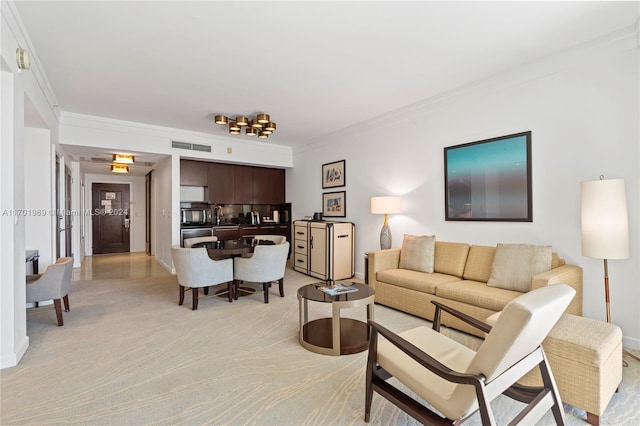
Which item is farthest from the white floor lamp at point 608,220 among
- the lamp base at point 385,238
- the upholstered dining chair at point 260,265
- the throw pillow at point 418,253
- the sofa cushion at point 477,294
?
the upholstered dining chair at point 260,265

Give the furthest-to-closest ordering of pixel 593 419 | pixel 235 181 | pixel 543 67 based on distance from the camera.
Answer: pixel 235 181
pixel 543 67
pixel 593 419

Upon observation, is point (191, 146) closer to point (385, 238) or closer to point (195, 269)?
point (195, 269)

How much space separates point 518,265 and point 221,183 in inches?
224

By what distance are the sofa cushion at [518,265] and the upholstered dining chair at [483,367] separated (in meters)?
1.44

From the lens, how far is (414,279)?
3.57 m

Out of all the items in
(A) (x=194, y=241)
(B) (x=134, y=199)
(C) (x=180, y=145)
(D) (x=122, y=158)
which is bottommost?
(A) (x=194, y=241)

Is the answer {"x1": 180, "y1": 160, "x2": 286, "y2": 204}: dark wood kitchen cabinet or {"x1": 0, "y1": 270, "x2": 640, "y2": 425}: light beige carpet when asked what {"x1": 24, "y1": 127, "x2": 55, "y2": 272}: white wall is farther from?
{"x1": 180, "y1": 160, "x2": 286, "y2": 204}: dark wood kitchen cabinet

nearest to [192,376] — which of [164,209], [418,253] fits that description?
[418,253]

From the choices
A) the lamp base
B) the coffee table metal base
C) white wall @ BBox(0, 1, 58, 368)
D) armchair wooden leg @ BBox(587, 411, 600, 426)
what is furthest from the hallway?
armchair wooden leg @ BBox(587, 411, 600, 426)

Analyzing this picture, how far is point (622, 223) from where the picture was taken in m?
2.46

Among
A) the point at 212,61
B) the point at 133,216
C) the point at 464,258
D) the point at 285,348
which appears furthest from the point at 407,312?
the point at 133,216


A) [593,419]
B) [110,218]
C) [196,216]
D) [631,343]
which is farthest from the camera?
[110,218]

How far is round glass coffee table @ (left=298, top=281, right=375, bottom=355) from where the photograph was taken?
8.64 ft

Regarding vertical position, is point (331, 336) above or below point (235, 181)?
below
